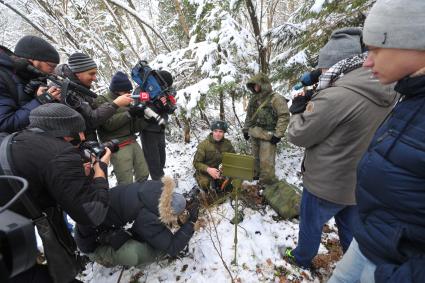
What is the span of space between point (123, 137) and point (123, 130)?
0.36 feet

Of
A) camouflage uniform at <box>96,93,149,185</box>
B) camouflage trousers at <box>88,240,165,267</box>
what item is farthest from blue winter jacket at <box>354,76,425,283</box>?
camouflage uniform at <box>96,93,149,185</box>

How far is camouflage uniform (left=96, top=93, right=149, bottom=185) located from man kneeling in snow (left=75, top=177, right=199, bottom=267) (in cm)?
111

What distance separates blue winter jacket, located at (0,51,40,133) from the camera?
244cm

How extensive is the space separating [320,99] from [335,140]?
375 millimetres

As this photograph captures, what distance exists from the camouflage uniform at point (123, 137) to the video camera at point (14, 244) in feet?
8.19

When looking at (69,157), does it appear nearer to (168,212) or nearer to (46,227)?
(46,227)

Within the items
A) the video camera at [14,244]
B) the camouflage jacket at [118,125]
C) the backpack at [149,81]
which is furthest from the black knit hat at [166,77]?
the video camera at [14,244]

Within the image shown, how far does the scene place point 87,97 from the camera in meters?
3.24

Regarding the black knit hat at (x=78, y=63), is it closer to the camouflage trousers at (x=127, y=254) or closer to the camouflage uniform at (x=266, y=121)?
the camouflage trousers at (x=127, y=254)

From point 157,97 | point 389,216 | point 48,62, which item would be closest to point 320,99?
point 389,216

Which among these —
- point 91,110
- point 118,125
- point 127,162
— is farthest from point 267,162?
point 91,110

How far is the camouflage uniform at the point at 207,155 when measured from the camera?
4.64 metres

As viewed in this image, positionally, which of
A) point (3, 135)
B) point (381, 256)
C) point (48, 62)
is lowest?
point (381, 256)

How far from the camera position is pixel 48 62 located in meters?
2.90
